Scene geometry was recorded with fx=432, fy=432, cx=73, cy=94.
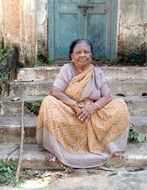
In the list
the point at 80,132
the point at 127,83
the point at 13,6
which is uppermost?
the point at 13,6

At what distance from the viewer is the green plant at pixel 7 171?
4.39 metres

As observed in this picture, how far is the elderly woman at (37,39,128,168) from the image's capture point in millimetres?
4652

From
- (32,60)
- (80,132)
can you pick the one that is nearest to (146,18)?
(32,60)

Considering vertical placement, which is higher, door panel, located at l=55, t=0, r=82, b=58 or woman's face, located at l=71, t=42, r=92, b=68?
door panel, located at l=55, t=0, r=82, b=58

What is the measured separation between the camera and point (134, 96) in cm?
626

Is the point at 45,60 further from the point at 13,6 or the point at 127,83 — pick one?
the point at 127,83

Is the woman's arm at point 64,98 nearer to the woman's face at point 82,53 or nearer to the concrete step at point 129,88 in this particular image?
the woman's face at point 82,53

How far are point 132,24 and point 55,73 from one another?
1.68 metres

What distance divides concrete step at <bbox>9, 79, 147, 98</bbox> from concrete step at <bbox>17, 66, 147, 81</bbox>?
0.82ft

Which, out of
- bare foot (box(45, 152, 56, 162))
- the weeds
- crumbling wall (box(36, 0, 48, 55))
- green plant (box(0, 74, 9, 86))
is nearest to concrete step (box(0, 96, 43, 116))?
green plant (box(0, 74, 9, 86))

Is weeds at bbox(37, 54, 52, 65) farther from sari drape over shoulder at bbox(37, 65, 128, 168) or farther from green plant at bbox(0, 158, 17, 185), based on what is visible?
green plant at bbox(0, 158, 17, 185)

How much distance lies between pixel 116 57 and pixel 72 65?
2.66m

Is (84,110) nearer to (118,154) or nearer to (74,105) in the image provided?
(74,105)

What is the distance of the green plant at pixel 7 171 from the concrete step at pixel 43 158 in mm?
73
